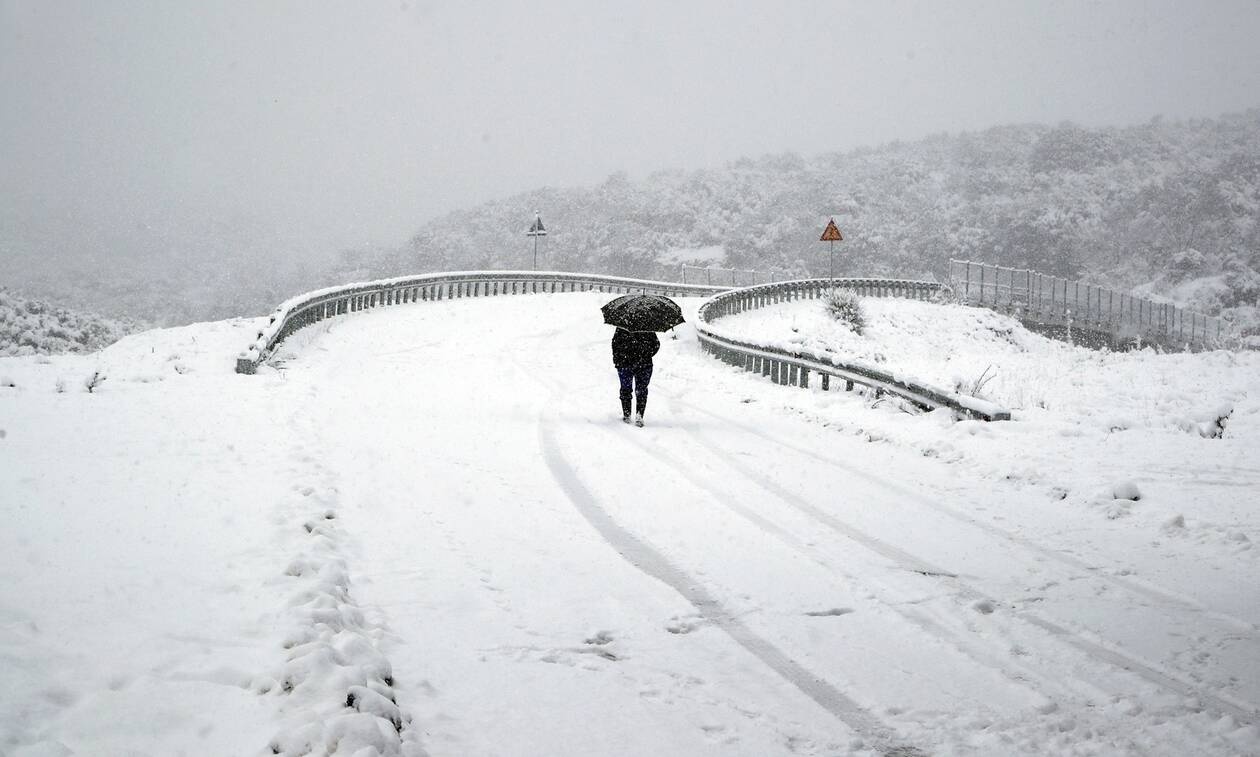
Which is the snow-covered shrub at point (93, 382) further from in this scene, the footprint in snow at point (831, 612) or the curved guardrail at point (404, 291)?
the footprint in snow at point (831, 612)

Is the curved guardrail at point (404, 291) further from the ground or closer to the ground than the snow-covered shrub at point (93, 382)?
further from the ground

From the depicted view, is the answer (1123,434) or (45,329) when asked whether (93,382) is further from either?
(45,329)

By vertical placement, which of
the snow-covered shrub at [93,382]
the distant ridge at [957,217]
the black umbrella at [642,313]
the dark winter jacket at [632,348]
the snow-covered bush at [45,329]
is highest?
the distant ridge at [957,217]

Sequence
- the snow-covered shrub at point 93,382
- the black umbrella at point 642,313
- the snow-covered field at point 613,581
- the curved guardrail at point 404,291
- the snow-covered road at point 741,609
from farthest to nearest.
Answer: the curved guardrail at point 404,291 < the snow-covered shrub at point 93,382 < the black umbrella at point 642,313 < the snow-covered road at point 741,609 < the snow-covered field at point 613,581

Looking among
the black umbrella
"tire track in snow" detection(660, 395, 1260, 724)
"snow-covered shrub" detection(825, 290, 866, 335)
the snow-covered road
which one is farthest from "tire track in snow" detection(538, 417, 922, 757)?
"snow-covered shrub" detection(825, 290, 866, 335)

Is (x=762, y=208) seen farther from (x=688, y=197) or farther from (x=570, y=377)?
(x=570, y=377)

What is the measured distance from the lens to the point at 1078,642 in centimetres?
474

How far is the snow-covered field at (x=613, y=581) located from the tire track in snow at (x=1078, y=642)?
27 mm

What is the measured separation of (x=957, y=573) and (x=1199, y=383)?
523 inches

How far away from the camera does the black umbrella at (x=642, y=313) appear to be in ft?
38.7

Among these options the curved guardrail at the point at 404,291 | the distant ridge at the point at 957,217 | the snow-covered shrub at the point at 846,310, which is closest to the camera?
the curved guardrail at the point at 404,291

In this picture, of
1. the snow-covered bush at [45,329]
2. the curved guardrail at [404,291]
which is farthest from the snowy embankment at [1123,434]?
the snow-covered bush at [45,329]

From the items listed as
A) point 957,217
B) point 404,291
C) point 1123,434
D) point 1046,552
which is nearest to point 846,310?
point 404,291

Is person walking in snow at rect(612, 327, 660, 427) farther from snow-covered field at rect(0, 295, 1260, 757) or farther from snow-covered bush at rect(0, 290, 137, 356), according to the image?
snow-covered bush at rect(0, 290, 137, 356)
